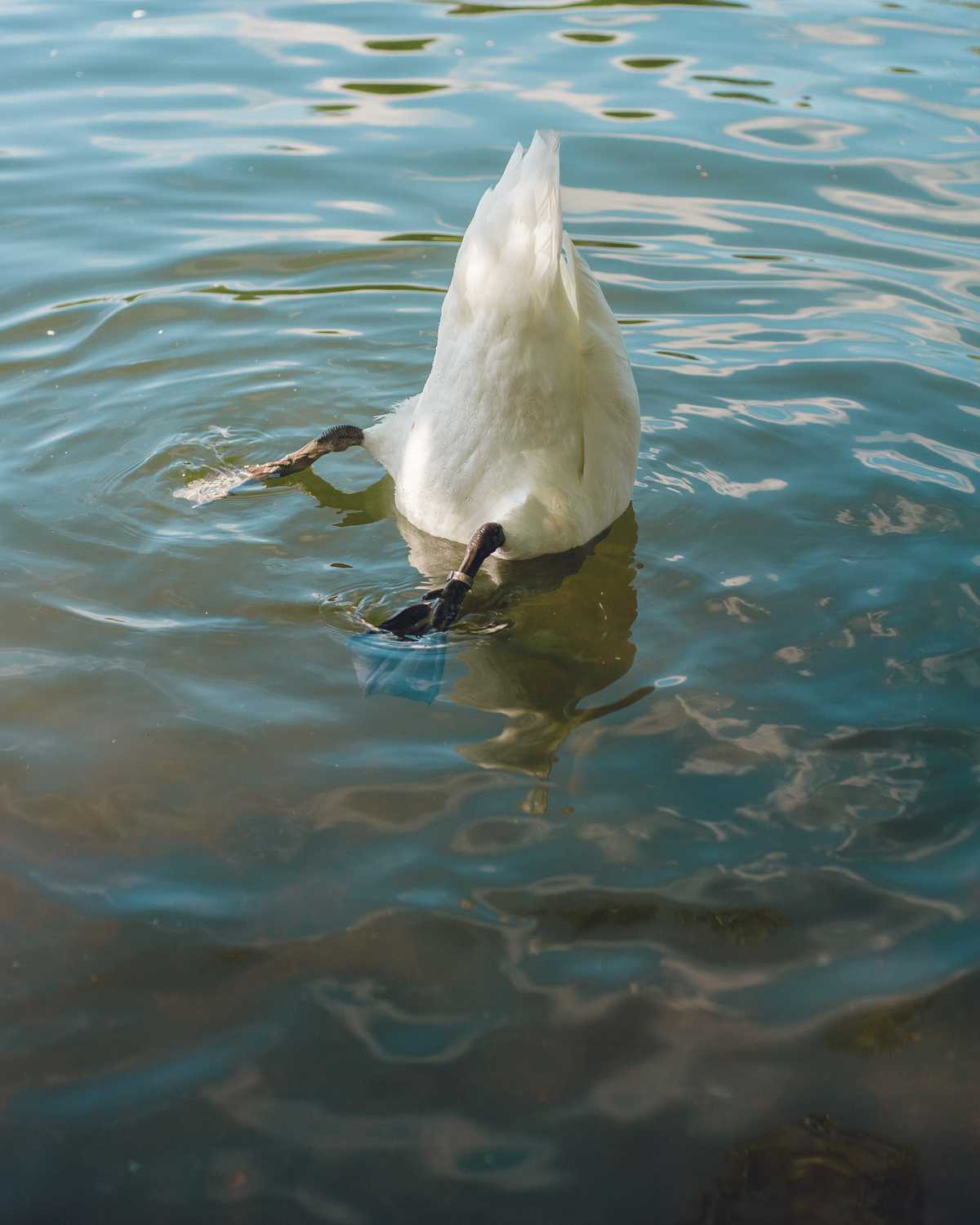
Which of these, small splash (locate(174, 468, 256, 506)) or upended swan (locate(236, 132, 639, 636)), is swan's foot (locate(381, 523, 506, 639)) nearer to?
upended swan (locate(236, 132, 639, 636))

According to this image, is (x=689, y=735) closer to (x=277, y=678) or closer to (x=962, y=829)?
(x=962, y=829)

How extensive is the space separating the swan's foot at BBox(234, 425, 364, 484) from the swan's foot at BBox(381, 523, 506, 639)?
1133 mm

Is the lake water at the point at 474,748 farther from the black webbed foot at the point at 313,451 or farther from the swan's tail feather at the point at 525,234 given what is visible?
the swan's tail feather at the point at 525,234

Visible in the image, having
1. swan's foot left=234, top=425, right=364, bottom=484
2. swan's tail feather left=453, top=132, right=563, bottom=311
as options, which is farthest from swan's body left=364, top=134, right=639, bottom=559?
swan's foot left=234, top=425, right=364, bottom=484

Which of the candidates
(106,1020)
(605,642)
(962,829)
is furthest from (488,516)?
(106,1020)

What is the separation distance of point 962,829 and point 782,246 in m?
5.27

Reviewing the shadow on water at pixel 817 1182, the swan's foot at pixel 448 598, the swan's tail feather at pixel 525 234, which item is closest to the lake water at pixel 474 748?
the shadow on water at pixel 817 1182

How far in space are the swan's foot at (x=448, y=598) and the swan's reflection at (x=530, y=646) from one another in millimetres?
82

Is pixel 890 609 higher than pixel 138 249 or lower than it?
lower

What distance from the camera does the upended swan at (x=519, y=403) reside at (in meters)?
4.31

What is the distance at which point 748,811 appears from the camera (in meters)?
3.60

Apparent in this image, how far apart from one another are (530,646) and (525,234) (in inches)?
53.6

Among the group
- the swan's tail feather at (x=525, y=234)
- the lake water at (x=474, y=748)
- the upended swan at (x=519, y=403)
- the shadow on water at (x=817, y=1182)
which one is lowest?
the shadow on water at (x=817, y=1182)

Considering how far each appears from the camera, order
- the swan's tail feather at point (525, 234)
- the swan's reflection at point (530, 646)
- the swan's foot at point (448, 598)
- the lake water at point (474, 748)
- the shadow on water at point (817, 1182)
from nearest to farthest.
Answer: the shadow on water at point (817, 1182), the lake water at point (474, 748), the swan's reflection at point (530, 646), the swan's tail feather at point (525, 234), the swan's foot at point (448, 598)
